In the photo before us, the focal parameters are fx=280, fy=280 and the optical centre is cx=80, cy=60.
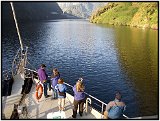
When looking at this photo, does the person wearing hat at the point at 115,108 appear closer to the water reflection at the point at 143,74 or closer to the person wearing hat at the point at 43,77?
the person wearing hat at the point at 43,77

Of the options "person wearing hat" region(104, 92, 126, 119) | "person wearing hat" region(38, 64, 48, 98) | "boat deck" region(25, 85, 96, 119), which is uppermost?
"person wearing hat" region(38, 64, 48, 98)

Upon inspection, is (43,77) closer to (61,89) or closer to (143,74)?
(61,89)

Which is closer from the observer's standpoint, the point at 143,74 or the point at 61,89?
the point at 61,89

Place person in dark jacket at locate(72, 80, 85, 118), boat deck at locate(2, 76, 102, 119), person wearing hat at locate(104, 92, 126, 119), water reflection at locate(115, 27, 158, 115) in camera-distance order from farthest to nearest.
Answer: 1. water reflection at locate(115, 27, 158, 115)
2. boat deck at locate(2, 76, 102, 119)
3. person in dark jacket at locate(72, 80, 85, 118)
4. person wearing hat at locate(104, 92, 126, 119)

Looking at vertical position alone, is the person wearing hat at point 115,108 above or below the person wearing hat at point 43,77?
below

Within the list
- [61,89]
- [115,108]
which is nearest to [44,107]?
[61,89]

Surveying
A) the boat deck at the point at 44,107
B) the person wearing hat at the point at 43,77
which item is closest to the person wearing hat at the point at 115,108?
the boat deck at the point at 44,107

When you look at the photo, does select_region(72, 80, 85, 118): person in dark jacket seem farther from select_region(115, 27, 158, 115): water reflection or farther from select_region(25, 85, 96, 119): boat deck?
select_region(115, 27, 158, 115): water reflection

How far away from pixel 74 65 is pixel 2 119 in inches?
1236

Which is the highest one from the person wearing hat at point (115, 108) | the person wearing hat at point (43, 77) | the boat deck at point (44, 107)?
the person wearing hat at point (43, 77)

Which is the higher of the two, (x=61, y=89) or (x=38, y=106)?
(x=61, y=89)

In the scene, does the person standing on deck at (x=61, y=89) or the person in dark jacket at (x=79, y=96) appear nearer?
the person in dark jacket at (x=79, y=96)

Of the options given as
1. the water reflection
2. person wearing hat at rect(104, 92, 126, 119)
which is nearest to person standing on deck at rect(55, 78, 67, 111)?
person wearing hat at rect(104, 92, 126, 119)

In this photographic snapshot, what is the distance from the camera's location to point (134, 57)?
56.2m
